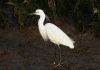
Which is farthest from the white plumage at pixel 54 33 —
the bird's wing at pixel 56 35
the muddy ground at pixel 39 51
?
the muddy ground at pixel 39 51

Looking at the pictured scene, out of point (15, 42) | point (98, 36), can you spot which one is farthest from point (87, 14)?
point (15, 42)

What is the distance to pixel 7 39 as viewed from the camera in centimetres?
1030

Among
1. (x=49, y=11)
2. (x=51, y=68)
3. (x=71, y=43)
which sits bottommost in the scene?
(x=51, y=68)

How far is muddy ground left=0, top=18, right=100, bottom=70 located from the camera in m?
8.71

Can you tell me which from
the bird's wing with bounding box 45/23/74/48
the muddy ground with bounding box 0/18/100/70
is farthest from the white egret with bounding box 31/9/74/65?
the muddy ground with bounding box 0/18/100/70

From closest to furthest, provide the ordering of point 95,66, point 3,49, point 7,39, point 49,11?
point 95,66, point 3,49, point 7,39, point 49,11

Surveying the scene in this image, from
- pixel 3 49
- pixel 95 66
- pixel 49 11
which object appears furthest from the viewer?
pixel 49 11

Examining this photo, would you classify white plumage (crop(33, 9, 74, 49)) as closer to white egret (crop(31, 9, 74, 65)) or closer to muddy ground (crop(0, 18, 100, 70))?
white egret (crop(31, 9, 74, 65))

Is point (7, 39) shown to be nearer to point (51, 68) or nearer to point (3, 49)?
point (3, 49)

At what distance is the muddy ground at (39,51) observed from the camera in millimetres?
8711

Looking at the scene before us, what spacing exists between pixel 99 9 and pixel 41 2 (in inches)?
76.2

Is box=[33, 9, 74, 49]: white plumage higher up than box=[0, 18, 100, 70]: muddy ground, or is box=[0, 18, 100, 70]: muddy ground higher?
box=[33, 9, 74, 49]: white plumage

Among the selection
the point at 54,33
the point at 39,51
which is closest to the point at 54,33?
the point at 54,33

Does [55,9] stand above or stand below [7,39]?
above
